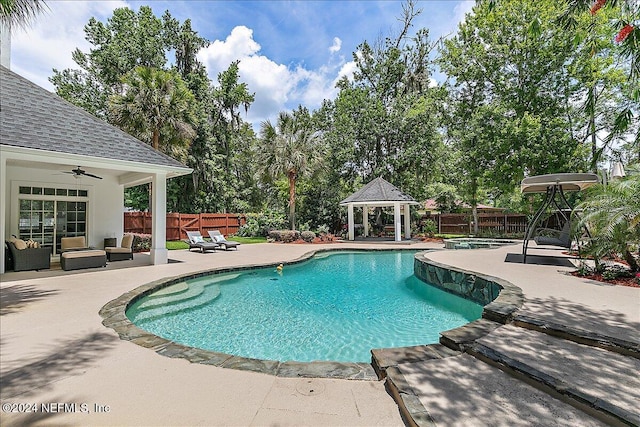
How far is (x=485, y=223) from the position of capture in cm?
2405

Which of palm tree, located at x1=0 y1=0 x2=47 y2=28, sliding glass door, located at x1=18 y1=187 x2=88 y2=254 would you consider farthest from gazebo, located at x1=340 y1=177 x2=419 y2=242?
palm tree, located at x1=0 y1=0 x2=47 y2=28

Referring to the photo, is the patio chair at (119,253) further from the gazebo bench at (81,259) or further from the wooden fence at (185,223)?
the wooden fence at (185,223)

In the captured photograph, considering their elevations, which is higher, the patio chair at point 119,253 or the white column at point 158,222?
the white column at point 158,222

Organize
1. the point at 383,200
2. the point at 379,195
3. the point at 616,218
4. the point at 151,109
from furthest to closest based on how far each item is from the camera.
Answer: the point at 379,195
the point at 383,200
the point at 151,109
the point at 616,218

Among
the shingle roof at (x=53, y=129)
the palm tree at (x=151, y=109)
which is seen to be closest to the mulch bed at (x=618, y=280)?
the shingle roof at (x=53, y=129)

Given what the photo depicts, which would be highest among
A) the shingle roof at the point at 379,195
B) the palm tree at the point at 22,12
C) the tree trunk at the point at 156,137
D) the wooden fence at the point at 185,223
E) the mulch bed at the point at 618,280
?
the tree trunk at the point at 156,137

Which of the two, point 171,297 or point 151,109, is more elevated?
point 151,109

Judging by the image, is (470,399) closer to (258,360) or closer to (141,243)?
(258,360)

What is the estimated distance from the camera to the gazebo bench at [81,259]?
28.7ft

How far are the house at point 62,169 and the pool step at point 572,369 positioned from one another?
1010cm

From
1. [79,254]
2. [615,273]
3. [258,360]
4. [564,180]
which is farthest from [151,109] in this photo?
[615,273]

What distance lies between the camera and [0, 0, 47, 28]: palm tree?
17.7 feet

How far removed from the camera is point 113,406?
248 cm

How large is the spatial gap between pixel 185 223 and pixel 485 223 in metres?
22.7
